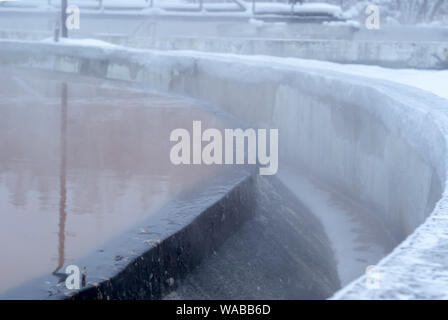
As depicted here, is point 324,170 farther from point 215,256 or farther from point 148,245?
point 148,245

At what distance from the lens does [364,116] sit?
9625 mm

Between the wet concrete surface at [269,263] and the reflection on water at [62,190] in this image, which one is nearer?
the reflection on water at [62,190]

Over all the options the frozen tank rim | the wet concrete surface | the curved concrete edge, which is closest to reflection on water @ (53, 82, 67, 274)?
the frozen tank rim

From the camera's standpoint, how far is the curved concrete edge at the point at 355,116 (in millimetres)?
2580

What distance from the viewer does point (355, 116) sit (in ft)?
32.7

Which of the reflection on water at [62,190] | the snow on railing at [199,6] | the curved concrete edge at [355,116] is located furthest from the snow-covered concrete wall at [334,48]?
the snow on railing at [199,6]

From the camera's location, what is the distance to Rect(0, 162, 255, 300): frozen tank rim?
12.0ft

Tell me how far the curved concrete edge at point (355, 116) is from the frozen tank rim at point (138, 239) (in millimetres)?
→ 1603

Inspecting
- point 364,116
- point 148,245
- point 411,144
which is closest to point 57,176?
point 148,245

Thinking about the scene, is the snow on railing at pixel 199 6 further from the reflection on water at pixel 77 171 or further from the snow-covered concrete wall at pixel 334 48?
the reflection on water at pixel 77 171

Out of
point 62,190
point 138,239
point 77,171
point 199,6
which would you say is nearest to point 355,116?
point 77,171

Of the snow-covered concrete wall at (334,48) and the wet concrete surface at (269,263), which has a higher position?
the snow-covered concrete wall at (334,48)

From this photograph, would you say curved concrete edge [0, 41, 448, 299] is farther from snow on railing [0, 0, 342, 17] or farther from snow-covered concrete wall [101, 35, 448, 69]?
snow on railing [0, 0, 342, 17]

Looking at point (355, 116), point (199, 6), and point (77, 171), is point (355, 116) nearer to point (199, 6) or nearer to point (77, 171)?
point (77, 171)
